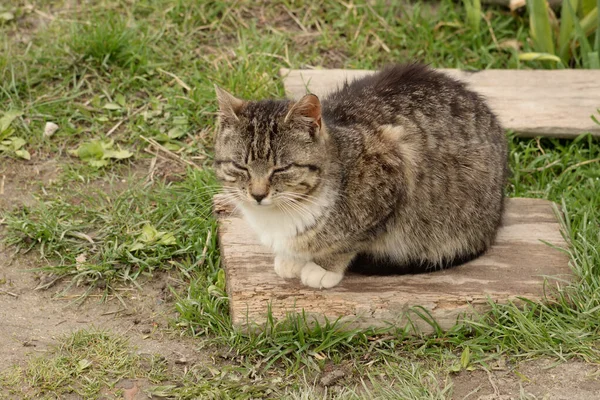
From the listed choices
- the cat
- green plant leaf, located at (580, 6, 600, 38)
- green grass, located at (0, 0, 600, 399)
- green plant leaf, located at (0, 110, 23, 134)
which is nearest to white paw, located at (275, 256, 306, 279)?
the cat

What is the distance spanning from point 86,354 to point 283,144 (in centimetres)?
130

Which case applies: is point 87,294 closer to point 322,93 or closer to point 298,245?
point 298,245

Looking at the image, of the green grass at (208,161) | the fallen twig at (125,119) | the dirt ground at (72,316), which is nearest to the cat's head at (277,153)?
the green grass at (208,161)

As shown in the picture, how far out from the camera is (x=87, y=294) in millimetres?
4320

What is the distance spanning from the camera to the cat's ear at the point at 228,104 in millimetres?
3816

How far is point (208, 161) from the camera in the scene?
512 cm

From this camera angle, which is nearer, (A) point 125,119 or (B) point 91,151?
(B) point 91,151

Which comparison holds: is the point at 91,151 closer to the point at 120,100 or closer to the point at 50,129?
the point at 50,129

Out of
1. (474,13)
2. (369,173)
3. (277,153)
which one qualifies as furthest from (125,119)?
(474,13)

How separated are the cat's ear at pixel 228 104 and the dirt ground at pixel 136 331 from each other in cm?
104

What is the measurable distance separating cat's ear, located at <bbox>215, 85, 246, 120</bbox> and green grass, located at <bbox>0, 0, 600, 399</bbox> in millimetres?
909

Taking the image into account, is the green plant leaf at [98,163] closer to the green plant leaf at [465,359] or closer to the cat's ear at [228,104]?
the cat's ear at [228,104]

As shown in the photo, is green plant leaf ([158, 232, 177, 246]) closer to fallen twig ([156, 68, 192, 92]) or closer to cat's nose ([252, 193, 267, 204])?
cat's nose ([252, 193, 267, 204])

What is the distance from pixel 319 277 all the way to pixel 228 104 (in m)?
0.91
